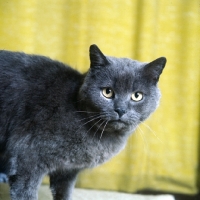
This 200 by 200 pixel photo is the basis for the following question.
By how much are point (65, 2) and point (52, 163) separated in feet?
3.14

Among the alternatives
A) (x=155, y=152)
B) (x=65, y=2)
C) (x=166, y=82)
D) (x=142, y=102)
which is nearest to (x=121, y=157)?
(x=155, y=152)

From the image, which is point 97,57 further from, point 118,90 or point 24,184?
point 24,184

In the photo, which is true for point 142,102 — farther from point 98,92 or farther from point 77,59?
point 77,59

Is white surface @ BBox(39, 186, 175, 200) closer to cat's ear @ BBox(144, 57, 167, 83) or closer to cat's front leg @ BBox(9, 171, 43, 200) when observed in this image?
cat's front leg @ BBox(9, 171, 43, 200)

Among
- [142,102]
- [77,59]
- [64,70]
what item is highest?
[77,59]

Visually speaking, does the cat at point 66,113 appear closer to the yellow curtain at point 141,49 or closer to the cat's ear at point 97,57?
the cat's ear at point 97,57

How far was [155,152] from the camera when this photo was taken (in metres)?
1.88

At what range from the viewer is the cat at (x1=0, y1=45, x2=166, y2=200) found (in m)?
1.16

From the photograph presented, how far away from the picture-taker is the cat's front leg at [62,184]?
1399 mm

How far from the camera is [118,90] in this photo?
1.15m

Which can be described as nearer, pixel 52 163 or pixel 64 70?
pixel 52 163

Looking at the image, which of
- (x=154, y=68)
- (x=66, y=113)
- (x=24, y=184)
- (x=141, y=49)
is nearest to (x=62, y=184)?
(x=24, y=184)

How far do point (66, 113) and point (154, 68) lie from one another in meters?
0.36

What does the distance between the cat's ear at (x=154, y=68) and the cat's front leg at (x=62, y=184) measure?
531 mm
